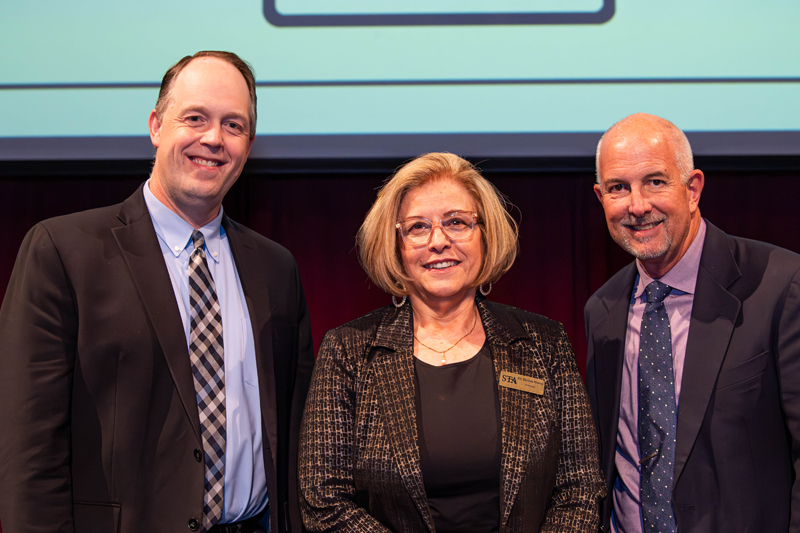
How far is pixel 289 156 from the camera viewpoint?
267 centimetres

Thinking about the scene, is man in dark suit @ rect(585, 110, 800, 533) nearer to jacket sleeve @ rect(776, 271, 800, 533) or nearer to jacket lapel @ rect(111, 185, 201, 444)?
jacket sleeve @ rect(776, 271, 800, 533)

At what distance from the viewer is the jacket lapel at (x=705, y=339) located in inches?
65.4

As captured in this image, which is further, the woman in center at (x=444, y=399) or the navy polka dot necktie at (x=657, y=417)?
the navy polka dot necktie at (x=657, y=417)

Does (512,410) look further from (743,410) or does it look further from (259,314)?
(259,314)

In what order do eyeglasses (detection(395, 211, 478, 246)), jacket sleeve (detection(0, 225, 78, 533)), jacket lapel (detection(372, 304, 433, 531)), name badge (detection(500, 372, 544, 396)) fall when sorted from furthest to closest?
eyeglasses (detection(395, 211, 478, 246))
name badge (detection(500, 372, 544, 396))
jacket lapel (detection(372, 304, 433, 531))
jacket sleeve (detection(0, 225, 78, 533))

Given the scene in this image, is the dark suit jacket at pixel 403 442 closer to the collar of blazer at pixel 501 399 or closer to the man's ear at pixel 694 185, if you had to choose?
the collar of blazer at pixel 501 399

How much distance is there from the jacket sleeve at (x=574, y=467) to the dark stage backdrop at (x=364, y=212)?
1.56 m

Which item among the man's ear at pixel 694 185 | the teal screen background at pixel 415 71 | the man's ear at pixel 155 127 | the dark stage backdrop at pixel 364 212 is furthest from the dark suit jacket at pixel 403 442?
the dark stage backdrop at pixel 364 212

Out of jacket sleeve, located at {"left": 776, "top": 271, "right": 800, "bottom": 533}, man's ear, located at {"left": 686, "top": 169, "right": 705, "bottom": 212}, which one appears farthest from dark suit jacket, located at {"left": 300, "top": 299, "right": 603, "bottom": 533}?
man's ear, located at {"left": 686, "top": 169, "right": 705, "bottom": 212}

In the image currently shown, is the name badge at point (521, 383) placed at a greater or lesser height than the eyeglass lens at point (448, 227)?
lesser

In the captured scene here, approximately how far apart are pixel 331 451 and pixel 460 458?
335 mm

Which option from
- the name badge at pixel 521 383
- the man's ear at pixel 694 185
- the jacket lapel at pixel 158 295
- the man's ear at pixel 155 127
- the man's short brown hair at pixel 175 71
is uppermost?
the man's short brown hair at pixel 175 71

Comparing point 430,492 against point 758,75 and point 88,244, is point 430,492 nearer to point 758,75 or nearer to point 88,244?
point 88,244

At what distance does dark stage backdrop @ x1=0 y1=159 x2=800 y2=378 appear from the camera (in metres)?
3.08
